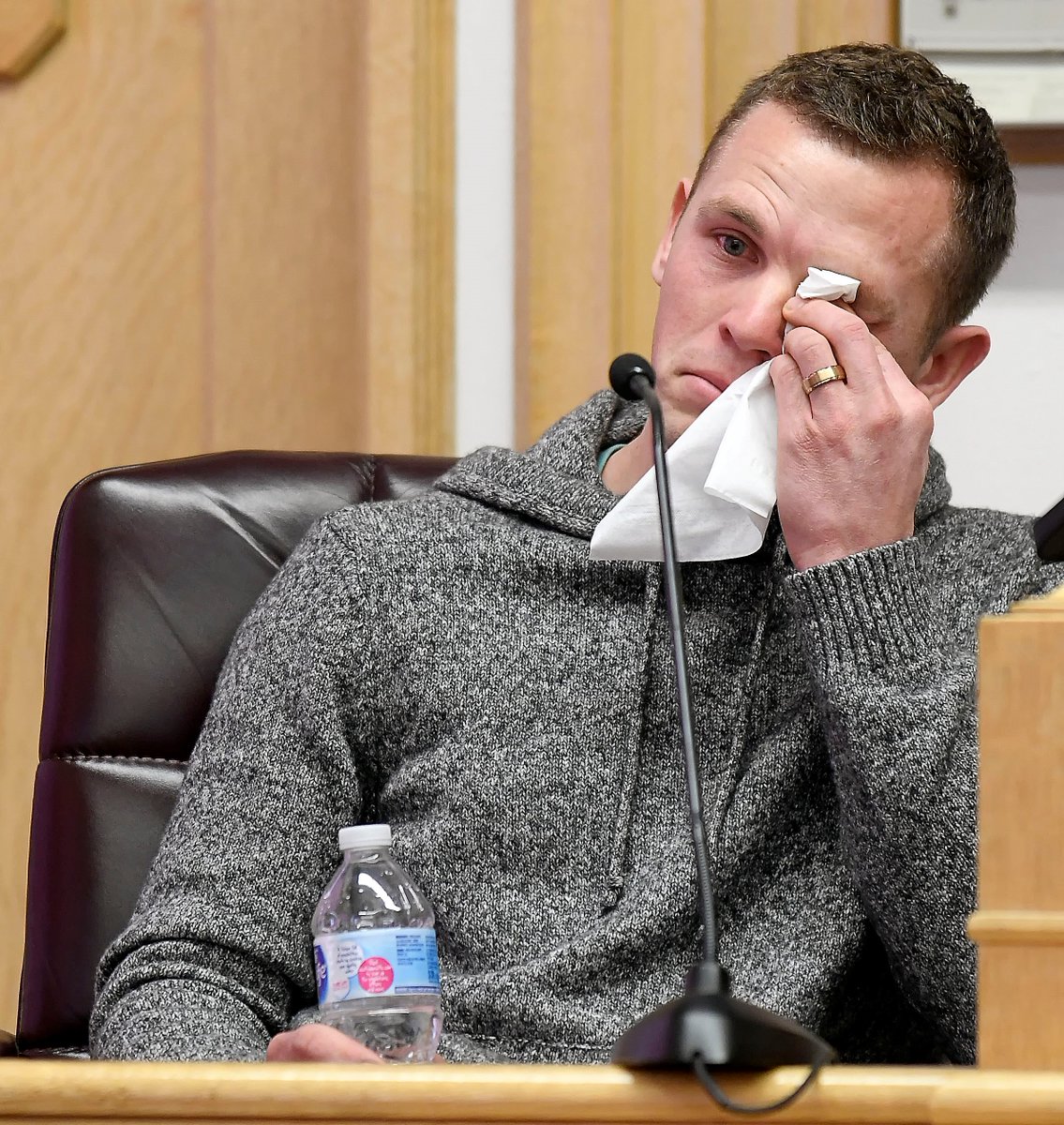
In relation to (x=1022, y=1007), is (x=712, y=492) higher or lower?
higher

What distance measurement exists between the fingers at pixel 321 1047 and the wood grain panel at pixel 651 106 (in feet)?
3.38

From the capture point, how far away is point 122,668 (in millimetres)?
1264

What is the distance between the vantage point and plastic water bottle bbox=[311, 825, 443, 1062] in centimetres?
93

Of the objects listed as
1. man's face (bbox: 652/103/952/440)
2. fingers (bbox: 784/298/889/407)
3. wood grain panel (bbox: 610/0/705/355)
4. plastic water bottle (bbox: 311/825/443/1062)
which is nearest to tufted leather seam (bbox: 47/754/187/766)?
plastic water bottle (bbox: 311/825/443/1062)

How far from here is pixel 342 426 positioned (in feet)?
6.12

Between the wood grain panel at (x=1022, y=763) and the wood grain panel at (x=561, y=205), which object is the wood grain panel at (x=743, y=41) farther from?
the wood grain panel at (x=1022, y=763)

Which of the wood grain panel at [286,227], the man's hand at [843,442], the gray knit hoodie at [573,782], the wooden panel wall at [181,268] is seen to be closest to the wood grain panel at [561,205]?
the wooden panel wall at [181,268]

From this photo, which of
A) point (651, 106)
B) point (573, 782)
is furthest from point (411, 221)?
point (573, 782)

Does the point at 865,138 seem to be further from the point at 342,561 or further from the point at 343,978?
the point at 343,978

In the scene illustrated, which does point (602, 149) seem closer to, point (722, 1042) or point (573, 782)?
point (573, 782)

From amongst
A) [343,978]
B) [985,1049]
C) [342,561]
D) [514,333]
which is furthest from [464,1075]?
[514,333]

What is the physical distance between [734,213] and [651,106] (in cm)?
58

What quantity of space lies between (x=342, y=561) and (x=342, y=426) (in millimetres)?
679

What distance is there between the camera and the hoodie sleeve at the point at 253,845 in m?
1.05
